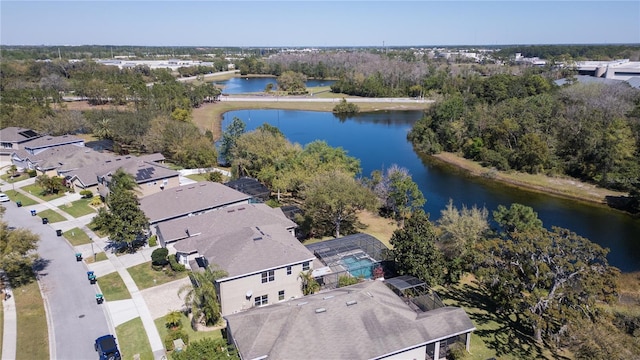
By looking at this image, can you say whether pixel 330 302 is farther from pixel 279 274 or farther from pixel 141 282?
pixel 141 282

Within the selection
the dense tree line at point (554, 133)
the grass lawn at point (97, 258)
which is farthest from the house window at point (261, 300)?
the dense tree line at point (554, 133)

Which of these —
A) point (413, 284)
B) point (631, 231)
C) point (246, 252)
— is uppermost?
point (246, 252)

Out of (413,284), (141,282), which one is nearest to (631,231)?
(413,284)

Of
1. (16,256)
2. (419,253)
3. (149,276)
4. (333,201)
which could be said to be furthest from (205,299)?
(333,201)

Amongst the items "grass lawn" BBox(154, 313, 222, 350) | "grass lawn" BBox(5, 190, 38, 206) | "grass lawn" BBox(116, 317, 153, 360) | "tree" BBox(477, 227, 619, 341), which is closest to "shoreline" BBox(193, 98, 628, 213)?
"tree" BBox(477, 227, 619, 341)

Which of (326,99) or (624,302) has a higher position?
(326,99)

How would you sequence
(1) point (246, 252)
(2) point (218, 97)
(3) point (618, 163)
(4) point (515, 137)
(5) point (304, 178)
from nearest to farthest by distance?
1. (1) point (246, 252)
2. (5) point (304, 178)
3. (3) point (618, 163)
4. (4) point (515, 137)
5. (2) point (218, 97)

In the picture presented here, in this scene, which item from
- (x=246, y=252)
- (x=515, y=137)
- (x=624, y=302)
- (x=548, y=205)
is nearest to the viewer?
(x=246, y=252)
